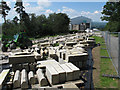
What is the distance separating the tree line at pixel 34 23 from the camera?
32531 millimetres

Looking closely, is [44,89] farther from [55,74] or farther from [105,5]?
[105,5]

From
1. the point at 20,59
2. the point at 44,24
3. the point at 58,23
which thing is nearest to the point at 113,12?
the point at 58,23

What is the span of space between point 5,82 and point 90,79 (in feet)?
11.3

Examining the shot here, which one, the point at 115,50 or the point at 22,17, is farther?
the point at 22,17

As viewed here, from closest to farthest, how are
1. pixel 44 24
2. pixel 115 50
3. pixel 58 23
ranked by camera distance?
pixel 115 50
pixel 44 24
pixel 58 23

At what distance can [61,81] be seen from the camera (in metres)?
5.01

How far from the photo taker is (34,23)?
39.7 metres

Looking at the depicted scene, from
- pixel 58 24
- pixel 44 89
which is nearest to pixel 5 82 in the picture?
pixel 44 89

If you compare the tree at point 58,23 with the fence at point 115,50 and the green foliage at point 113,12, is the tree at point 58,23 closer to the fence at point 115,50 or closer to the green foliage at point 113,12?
the green foliage at point 113,12

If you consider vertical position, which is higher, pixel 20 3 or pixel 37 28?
pixel 20 3

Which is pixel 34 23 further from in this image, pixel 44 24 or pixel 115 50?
pixel 115 50

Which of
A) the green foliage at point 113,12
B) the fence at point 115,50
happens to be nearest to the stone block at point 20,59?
the fence at point 115,50

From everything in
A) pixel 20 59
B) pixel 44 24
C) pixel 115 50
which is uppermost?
pixel 44 24

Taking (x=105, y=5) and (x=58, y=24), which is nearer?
(x=105, y=5)
